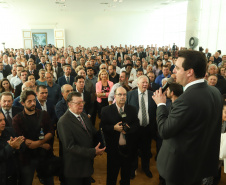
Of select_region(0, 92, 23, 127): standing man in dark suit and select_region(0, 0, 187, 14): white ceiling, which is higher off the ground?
select_region(0, 0, 187, 14): white ceiling

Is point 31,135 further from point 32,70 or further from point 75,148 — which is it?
point 32,70

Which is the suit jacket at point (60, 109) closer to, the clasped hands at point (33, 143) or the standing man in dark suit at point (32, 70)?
the clasped hands at point (33, 143)

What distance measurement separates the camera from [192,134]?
133cm

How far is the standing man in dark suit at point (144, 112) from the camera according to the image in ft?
10.9

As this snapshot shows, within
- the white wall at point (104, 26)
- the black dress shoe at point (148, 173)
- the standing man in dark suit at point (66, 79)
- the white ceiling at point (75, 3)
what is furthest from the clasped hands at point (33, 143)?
the white wall at point (104, 26)

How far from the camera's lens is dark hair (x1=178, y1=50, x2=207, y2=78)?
4.38 feet

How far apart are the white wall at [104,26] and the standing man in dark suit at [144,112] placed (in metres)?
15.9

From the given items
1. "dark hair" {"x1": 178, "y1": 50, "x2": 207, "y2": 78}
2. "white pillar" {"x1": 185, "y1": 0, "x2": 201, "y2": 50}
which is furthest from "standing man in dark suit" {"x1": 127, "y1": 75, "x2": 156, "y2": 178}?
"white pillar" {"x1": 185, "y1": 0, "x2": 201, "y2": 50}

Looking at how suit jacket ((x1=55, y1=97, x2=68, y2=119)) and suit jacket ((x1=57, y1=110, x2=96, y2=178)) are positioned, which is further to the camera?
suit jacket ((x1=55, y1=97, x2=68, y2=119))

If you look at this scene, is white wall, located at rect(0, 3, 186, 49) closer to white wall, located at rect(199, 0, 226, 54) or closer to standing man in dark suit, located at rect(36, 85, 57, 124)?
white wall, located at rect(199, 0, 226, 54)

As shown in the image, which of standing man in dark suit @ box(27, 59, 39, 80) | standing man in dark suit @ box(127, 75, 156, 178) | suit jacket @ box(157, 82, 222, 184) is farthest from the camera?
standing man in dark suit @ box(27, 59, 39, 80)

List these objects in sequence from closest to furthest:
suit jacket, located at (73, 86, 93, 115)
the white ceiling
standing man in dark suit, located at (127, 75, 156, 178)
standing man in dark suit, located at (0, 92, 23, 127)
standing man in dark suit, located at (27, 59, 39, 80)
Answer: standing man in dark suit, located at (0, 92, 23, 127)
standing man in dark suit, located at (127, 75, 156, 178)
suit jacket, located at (73, 86, 93, 115)
standing man in dark suit, located at (27, 59, 39, 80)
the white ceiling

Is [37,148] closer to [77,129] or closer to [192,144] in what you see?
[77,129]

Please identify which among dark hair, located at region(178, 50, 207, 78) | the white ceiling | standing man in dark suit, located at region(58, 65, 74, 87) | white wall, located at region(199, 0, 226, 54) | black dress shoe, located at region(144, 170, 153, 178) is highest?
the white ceiling
